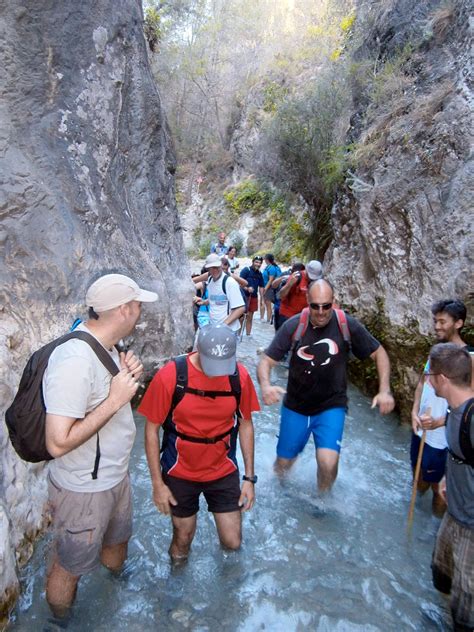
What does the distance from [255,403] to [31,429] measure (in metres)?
1.63

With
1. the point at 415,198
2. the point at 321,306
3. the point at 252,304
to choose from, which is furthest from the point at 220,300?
the point at 252,304

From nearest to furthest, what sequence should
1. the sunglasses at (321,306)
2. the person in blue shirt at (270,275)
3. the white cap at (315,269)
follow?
the sunglasses at (321,306) → the white cap at (315,269) → the person in blue shirt at (270,275)

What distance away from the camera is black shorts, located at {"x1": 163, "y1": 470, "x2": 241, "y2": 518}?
11.4 feet

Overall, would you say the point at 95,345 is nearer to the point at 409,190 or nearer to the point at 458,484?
the point at 458,484

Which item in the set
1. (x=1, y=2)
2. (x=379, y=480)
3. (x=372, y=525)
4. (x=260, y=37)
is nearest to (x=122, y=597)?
(x=372, y=525)

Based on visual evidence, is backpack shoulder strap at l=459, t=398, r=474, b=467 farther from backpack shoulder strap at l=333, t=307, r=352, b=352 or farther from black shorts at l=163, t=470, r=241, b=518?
backpack shoulder strap at l=333, t=307, r=352, b=352

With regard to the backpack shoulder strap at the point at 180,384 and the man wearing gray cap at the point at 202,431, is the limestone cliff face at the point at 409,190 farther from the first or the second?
A: the backpack shoulder strap at the point at 180,384

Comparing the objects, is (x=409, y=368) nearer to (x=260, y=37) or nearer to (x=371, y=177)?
(x=371, y=177)

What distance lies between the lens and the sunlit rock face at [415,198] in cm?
635

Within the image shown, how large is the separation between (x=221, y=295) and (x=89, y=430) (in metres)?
5.48

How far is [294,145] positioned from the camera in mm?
14688

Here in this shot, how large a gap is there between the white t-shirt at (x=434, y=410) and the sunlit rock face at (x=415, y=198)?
2122 millimetres


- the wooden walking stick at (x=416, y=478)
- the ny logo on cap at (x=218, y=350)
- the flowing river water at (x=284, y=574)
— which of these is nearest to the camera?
the ny logo on cap at (x=218, y=350)

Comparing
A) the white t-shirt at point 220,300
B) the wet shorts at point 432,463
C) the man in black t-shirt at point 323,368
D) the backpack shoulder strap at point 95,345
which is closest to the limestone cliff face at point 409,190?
the man in black t-shirt at point 323,368
